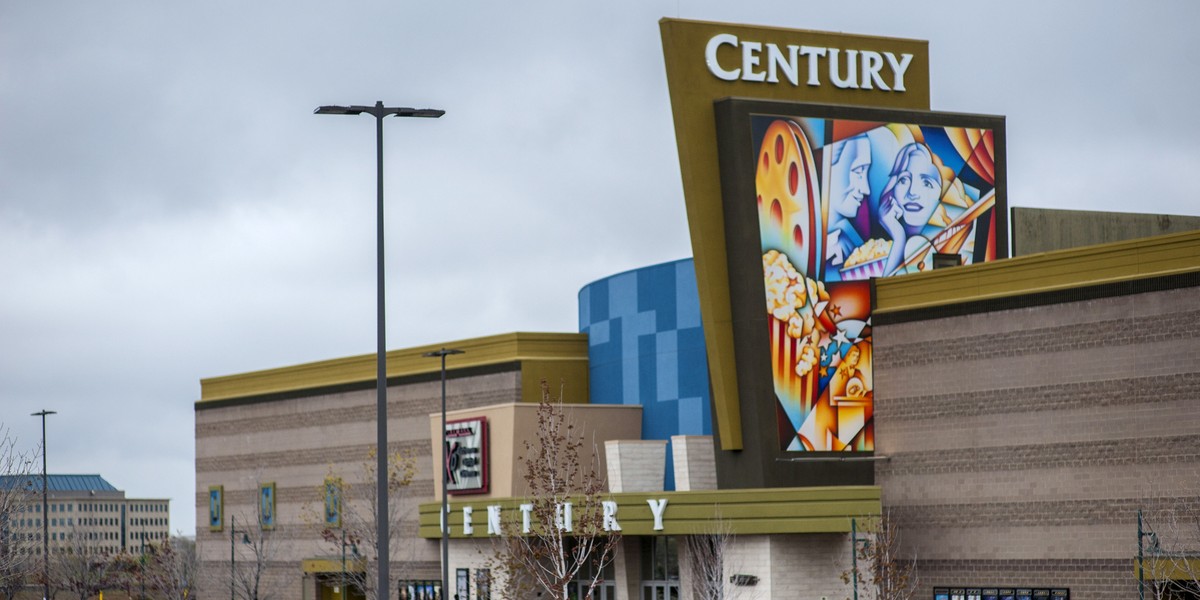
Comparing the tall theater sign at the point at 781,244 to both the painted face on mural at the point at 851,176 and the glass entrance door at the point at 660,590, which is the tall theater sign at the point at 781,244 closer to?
the painted face on mural at the point at 851,176

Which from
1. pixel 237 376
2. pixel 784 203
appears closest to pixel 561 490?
pixel 784 203

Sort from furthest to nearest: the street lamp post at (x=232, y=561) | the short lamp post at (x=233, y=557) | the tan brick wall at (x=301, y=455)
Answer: the short lamp post at (x=233, y=557) → the street lamp post at (x=232, y=561) → the tan brick wall at (x=301, y=455)

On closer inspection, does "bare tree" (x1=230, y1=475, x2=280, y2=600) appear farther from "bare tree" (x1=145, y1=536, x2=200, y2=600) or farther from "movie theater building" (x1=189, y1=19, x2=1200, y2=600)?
"movie theater building" (x1=189, y1=19, x2=1200, y2=600)

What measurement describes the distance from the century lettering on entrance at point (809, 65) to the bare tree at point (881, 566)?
15016 millimetres

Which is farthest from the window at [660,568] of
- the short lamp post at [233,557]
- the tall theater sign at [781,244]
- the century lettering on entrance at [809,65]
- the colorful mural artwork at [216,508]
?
the colorful mural artwork at [216,508]

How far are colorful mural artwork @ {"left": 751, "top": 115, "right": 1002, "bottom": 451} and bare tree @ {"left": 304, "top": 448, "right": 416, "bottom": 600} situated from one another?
2378 cm

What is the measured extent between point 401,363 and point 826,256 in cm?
2894

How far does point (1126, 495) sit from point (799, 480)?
11.9 m

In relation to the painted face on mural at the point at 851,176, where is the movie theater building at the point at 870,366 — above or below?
below

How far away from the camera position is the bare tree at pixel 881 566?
181ft

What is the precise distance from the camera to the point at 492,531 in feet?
225

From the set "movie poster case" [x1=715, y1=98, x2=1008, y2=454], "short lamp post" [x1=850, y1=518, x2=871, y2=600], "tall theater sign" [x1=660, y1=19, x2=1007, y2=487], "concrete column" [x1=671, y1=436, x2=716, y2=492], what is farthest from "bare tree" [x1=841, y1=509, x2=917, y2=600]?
"concrete column" [x1=671, y1=436, x2=716, y2=492]

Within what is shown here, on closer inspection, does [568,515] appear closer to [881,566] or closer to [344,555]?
[881,566]

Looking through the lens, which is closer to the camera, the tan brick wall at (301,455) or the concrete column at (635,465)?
the concrete column at (635,465)
